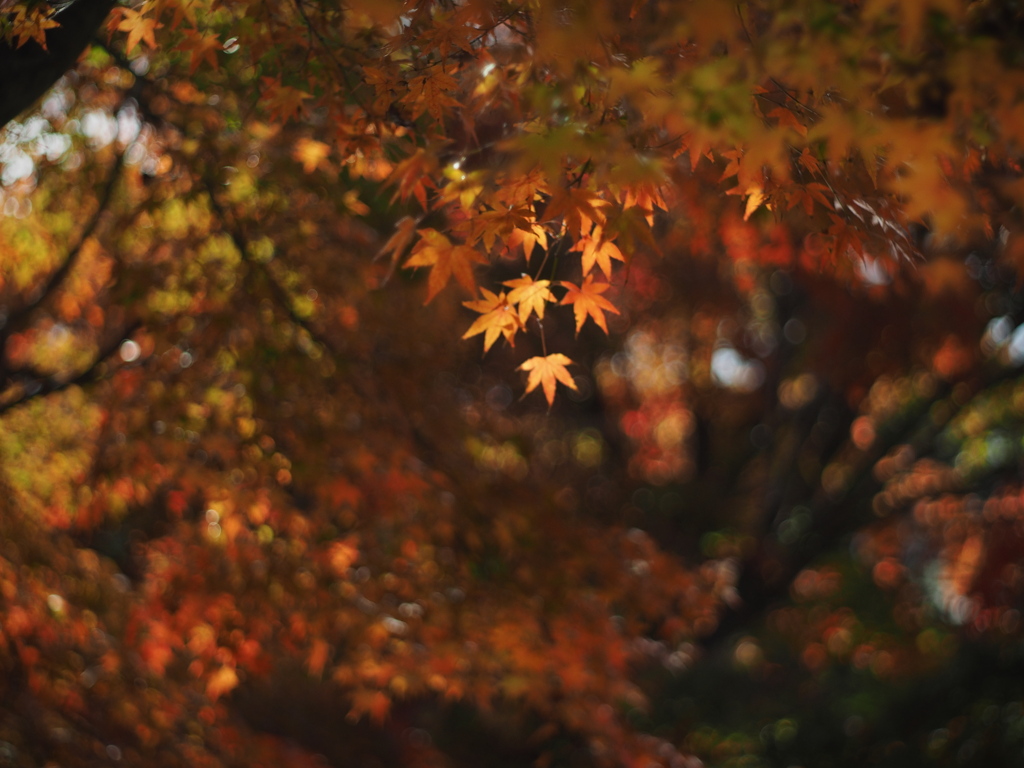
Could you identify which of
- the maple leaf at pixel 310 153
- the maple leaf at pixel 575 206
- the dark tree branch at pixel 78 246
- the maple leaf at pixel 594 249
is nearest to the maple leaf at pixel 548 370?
the maple leaf at pixel 594 249

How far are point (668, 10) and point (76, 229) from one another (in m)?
5.11

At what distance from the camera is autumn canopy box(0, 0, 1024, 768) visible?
162 centimetres

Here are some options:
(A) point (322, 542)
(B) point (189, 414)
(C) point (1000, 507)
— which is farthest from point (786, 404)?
(B) point (189, 414)

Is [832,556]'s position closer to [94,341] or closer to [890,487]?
[890,487]

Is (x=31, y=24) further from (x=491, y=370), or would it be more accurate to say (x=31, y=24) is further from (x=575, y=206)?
(x=491, y=370)

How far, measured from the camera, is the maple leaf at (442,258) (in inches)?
69.6

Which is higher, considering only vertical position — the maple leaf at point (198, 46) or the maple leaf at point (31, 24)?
the maple leaf at point (198, 46)

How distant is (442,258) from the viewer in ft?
5.91

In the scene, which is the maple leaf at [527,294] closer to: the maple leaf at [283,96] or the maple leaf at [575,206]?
the maple leaf at [575,206]

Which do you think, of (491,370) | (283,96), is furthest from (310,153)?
(491,370)

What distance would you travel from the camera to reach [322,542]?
3883 millimetres

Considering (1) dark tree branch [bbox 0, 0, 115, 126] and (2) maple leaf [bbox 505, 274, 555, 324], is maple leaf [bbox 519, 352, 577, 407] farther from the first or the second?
(1) dark tree branch [bbox 0, 0, 115, 126]

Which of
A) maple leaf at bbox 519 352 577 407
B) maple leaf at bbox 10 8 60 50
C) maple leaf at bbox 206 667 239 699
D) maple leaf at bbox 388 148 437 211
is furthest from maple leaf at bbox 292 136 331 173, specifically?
maple leaf at bbox 206 667 239 699

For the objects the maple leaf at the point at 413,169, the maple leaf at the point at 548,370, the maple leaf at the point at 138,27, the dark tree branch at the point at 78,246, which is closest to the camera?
the maple leaf at the point at 413,169
